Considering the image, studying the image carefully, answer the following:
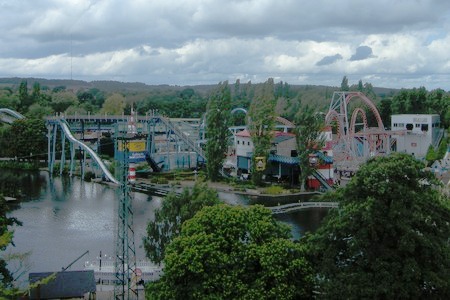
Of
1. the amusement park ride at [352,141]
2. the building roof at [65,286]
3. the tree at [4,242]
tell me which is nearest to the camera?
the tree at [4,242]

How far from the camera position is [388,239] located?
1823 cm

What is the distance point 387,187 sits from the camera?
1802cm

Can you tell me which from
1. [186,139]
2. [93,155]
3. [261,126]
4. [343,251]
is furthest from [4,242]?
[186,139]

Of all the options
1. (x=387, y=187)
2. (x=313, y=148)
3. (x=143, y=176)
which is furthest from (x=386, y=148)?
(x=387, y=187)

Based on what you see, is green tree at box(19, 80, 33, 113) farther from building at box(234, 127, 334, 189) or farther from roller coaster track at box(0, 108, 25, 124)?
building at box(234, 127, 334, 189)

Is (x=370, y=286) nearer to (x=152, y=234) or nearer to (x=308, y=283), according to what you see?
(x=308, y=283)

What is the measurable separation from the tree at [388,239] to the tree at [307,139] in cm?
3042

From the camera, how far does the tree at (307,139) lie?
49438 millimetres

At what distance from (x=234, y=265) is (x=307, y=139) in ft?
103

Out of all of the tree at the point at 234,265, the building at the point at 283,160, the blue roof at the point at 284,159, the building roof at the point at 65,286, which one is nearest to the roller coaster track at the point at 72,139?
the building at the point at 283,160

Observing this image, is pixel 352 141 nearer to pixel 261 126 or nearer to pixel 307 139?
pixel 261 126

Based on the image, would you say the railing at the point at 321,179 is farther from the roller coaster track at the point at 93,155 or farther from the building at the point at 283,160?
the roller coaster track at the point at 93,155

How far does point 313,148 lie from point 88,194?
683 inches

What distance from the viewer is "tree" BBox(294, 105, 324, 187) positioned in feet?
162
